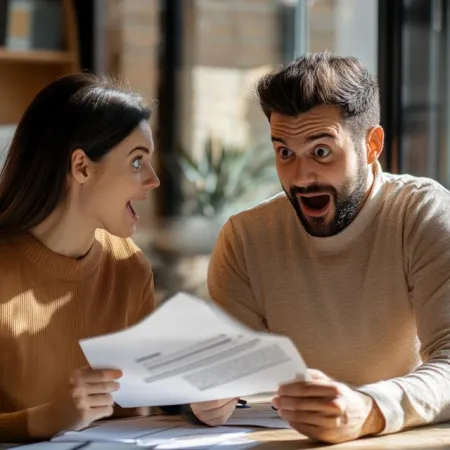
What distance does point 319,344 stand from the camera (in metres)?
1.78

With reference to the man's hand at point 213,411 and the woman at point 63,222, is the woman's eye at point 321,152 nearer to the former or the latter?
the woman at point 63,222

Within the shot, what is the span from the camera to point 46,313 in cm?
160

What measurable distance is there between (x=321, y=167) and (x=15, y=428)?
26.4 inches

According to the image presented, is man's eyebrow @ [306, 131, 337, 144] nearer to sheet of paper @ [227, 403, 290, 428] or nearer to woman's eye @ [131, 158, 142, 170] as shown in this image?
woman's eye @ [131, 158, 142, 170]

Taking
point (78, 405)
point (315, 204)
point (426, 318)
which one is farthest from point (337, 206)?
point (78, 405)

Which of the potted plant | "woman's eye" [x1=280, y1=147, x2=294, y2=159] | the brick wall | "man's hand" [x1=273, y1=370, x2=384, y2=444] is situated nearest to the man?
"woman's eye" [x1=280, y1=147, x2=294, y2=159]

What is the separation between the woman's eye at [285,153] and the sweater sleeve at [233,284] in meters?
0.18

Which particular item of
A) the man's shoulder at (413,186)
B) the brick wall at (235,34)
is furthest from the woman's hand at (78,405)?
the brick wall at (235,34)

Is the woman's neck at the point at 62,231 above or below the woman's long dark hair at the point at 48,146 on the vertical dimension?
below

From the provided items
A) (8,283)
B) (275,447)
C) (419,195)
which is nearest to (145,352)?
(275,447)

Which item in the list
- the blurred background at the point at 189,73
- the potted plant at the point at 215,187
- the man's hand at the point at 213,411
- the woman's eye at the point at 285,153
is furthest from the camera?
the potted plant at the point at 215,187

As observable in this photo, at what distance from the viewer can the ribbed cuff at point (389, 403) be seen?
1.46m

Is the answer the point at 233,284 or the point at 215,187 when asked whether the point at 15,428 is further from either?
the point at 215,187

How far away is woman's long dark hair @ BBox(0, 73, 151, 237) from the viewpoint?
5.31ft
